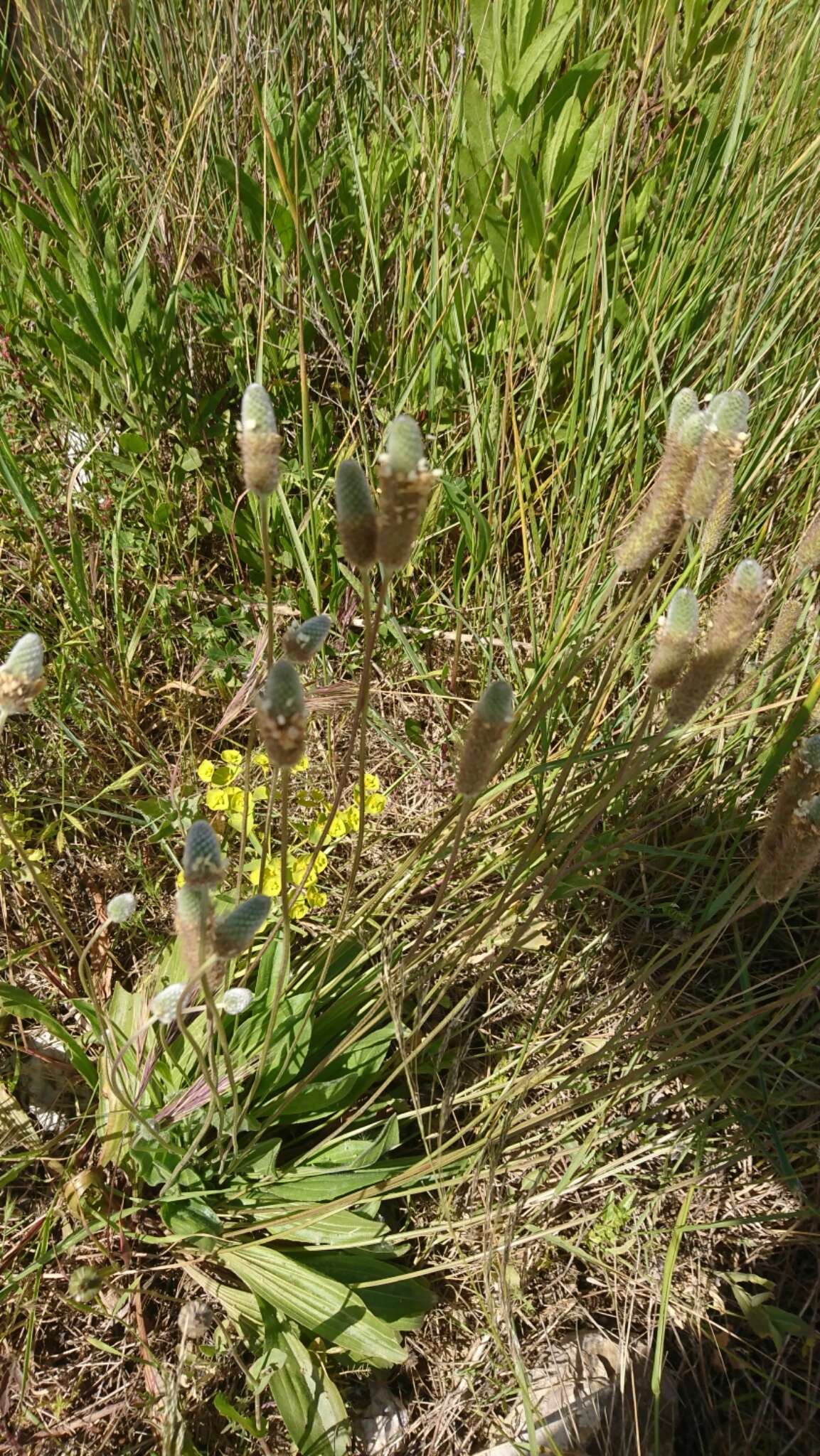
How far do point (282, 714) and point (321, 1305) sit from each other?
96cm

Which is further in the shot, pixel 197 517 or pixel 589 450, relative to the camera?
pixel 197 517

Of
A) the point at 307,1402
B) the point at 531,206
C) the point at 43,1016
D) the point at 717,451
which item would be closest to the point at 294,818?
the point at 43,1016

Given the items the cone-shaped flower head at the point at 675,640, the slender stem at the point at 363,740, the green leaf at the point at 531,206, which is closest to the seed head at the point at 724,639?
the cone-shaped flower head at the point at 675,640

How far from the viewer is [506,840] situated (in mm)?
1747

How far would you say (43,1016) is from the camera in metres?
1.44

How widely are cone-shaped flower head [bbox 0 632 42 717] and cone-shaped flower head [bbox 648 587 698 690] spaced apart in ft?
2.03

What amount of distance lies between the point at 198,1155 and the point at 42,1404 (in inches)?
14.4

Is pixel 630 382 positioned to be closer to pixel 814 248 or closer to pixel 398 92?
pixel 814 248

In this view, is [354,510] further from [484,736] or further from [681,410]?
[681,410]

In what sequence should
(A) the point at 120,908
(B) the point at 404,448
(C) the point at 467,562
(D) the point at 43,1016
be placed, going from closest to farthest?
(B) the point at 404,448, (A) the point at 120,908, (D) the point at 43,1016, (C) the point at 467,562

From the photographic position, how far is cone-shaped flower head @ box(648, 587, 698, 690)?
3.24 feet

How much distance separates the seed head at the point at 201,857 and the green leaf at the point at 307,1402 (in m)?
0.86

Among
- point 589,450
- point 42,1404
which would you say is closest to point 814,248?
point 589,450

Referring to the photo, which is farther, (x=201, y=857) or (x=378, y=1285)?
(x=378, y=1285)
